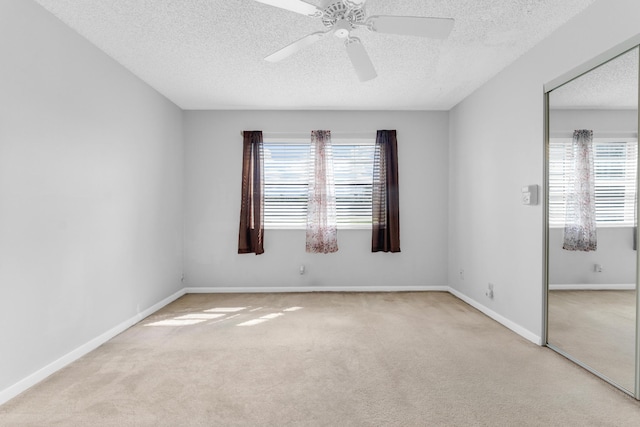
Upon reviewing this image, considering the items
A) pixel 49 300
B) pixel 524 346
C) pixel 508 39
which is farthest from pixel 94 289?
pixel 508 39

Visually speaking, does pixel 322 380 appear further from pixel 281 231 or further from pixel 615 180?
pixel 281 231

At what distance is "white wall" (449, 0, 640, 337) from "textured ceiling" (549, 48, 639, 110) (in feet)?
0.44

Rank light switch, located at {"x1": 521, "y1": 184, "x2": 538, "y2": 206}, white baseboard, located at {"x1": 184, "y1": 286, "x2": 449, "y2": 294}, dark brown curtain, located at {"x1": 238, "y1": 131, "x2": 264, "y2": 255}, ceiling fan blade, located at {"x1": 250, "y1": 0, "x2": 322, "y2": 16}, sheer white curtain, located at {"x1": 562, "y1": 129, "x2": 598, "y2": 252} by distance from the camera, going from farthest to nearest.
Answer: white baseboard, located at {"x1": 184, "y1": 286, "x2": 449, "y2": 294} → dark brown curtain, located at {"x1": 238, "y1": 131, "x2": 264, "y2": 255} → light switch, located at {"x1": 521, "y1": 184, "x2": 538, "y2": 206} → sheer white curtain, located at {"x1": 562, "y1": 129, "x2": 598, "y2": 252} → ceiling fan blade, located at {"x1": 250, "y1": 0, "x2": 322, "y2": 16}

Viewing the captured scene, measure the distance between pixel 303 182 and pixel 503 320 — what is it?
290 centimetres

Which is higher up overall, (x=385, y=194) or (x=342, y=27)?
(x=342, y=27)

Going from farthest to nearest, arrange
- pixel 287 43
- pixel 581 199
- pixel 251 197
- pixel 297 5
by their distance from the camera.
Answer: pixel 251 197 → pixel 287 43 → pixel 581 199 → pixel 297 5

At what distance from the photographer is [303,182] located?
465cm

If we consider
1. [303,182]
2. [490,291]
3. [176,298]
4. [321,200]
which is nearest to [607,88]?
[490,291]

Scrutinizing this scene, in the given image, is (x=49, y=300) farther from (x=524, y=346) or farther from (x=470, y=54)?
(x=470, y=54)

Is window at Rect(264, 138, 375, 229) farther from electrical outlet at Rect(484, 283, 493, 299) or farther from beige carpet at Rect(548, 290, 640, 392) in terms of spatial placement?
beige carpet at Rect(548, 290, 640, 392)

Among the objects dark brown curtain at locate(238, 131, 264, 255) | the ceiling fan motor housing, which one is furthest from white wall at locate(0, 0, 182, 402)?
the ceiling fan motor housing

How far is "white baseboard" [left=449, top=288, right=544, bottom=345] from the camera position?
285 centimetres

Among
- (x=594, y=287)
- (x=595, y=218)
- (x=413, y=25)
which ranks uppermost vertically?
(x=413, y=25)

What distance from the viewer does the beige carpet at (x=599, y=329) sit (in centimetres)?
206
